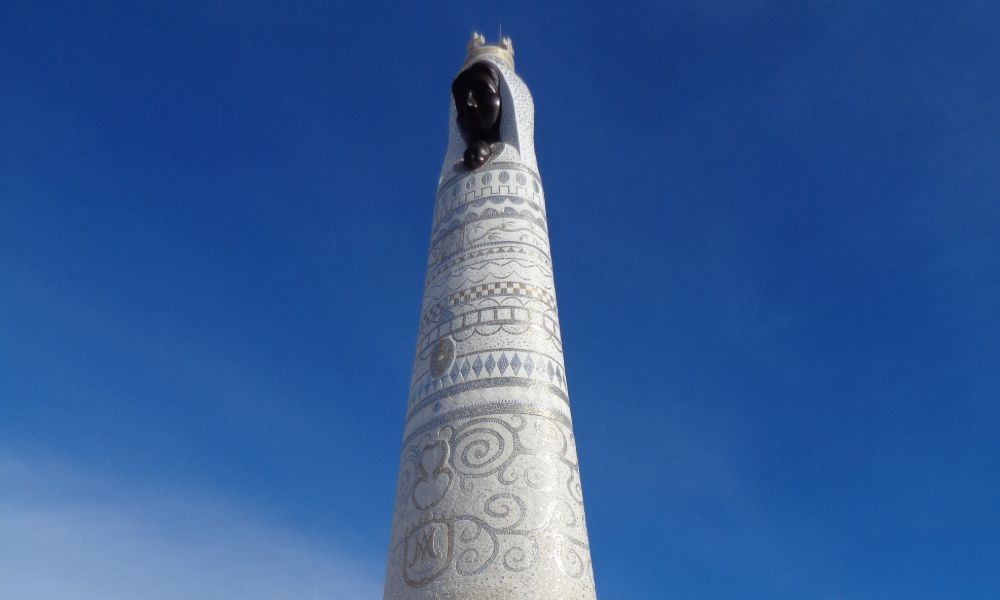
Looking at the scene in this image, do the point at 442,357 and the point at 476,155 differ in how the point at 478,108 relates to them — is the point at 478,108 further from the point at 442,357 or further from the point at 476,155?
the point at 442,357

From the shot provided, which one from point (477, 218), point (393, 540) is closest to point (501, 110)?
point (477, 218)

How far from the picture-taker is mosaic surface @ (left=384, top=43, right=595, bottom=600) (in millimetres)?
4164

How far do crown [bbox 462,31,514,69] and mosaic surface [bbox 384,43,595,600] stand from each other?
1.81 m

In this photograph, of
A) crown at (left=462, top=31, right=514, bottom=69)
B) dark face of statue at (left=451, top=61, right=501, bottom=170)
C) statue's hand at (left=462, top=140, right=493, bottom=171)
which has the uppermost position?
crown at (left=462, top=31, right=514, bottom=69)

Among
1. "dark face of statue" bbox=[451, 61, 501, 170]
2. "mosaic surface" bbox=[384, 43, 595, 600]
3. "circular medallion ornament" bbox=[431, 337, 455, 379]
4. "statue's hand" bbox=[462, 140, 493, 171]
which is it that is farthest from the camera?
"dark face of statue" bbox=[451, 61, 501, 170]

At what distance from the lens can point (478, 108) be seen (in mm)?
6914

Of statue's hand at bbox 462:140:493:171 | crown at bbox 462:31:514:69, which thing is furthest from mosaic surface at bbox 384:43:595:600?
crown at bbox 462:31:514:69

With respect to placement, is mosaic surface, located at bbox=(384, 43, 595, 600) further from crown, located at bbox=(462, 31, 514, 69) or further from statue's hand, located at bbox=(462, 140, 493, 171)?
crown, located at bbox=(462, 31, 514, 69)

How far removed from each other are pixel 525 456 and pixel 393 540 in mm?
977

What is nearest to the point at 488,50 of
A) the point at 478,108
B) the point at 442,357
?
the point at 478,108

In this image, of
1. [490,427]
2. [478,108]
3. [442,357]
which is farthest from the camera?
[478,108]

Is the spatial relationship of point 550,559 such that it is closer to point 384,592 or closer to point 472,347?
point 384,592

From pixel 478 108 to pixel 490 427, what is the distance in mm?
3330

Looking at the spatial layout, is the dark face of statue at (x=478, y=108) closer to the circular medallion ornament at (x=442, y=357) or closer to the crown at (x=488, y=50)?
the crown at (x=488, y=50)
